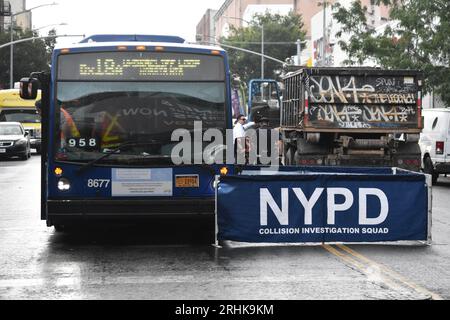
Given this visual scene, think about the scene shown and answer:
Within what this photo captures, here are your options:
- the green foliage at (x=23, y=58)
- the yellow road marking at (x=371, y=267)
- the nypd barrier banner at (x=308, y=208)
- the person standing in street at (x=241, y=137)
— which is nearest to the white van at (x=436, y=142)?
the person standing in street at (x=241, y=137)

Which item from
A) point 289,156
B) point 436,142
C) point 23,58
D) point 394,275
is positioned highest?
A: point 23,58

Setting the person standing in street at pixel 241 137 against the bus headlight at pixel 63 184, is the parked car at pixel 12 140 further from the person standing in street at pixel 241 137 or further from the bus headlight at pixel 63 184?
the bus headlight at pixel 63 184

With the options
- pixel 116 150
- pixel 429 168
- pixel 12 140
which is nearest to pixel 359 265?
pixel 116 150

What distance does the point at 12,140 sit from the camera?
38.8 m

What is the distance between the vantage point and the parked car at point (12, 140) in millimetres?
38656

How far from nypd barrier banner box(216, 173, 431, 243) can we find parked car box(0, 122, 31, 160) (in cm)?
2844

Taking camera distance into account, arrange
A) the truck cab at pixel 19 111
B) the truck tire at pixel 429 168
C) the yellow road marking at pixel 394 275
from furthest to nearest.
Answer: the truck cab at pixel 19 111 → the truck tire at pixel 429 168 → the yellow road marking at pixel 394 275

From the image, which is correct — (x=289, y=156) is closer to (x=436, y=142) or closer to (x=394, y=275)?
(x=436, y=142)

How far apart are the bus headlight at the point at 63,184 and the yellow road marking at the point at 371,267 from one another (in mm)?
3410

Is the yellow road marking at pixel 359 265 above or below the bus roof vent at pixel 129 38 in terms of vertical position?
below

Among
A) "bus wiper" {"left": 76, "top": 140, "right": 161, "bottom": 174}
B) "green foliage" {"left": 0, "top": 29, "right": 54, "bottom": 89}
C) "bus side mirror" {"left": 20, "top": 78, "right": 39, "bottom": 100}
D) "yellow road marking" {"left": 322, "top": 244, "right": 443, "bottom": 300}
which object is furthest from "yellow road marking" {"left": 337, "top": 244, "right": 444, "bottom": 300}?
"green foliage" {"left": 0, "top": 29, "right": 54, "bottom": 89}

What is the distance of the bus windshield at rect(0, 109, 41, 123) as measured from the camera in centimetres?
4494

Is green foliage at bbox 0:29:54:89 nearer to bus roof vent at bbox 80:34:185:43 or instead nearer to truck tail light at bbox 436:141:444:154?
truck tail light at bbox 436:141:444:154

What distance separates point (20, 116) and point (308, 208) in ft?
116
